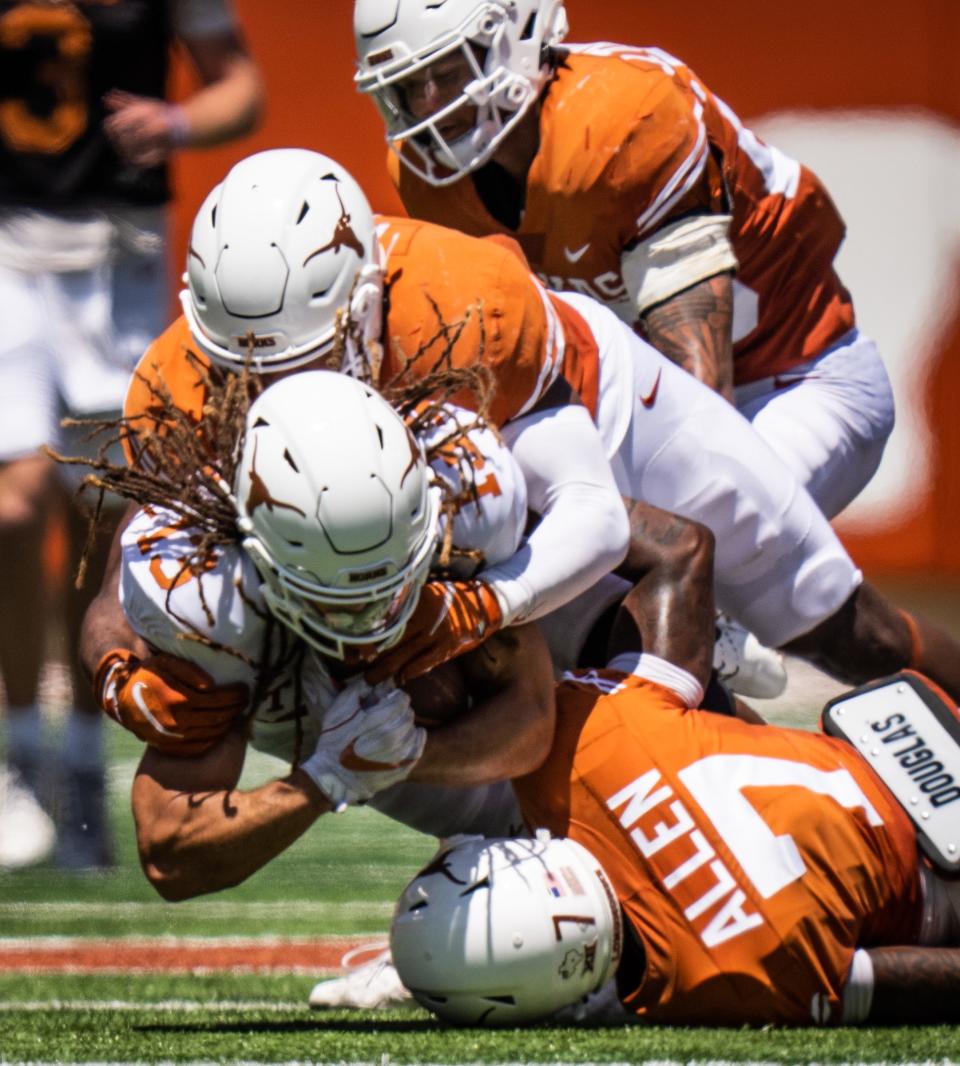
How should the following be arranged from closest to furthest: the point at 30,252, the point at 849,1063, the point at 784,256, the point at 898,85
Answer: the point at 849,1063 < the point at 784,256 < the point at 30,252 < the point at 898,85

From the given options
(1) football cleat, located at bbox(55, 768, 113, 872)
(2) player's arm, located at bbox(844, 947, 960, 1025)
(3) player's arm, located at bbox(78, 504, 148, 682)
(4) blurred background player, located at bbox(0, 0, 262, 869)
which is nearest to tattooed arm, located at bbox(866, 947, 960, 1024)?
(2) player's arm, located at bbox(844, 947, 960, 1025)

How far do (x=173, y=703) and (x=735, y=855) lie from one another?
70cm

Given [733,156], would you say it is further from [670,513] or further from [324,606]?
[324,606]

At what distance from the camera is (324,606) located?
264 cm

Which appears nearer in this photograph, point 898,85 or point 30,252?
point 30,252

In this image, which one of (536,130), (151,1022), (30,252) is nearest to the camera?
(151,1022)

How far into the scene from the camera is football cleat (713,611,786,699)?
3938 mm

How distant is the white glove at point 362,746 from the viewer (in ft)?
8.88

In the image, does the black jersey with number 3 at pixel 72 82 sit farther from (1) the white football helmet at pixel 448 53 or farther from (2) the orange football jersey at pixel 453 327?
(2) the orange football jersey at pixel 453 327

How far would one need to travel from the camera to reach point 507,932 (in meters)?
2.70

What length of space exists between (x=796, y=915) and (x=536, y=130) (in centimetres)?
157

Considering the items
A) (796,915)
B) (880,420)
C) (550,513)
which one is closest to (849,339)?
(880,420)

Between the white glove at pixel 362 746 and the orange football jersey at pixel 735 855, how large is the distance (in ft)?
0.88

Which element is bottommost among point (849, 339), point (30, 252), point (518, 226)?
point (30, 252)
